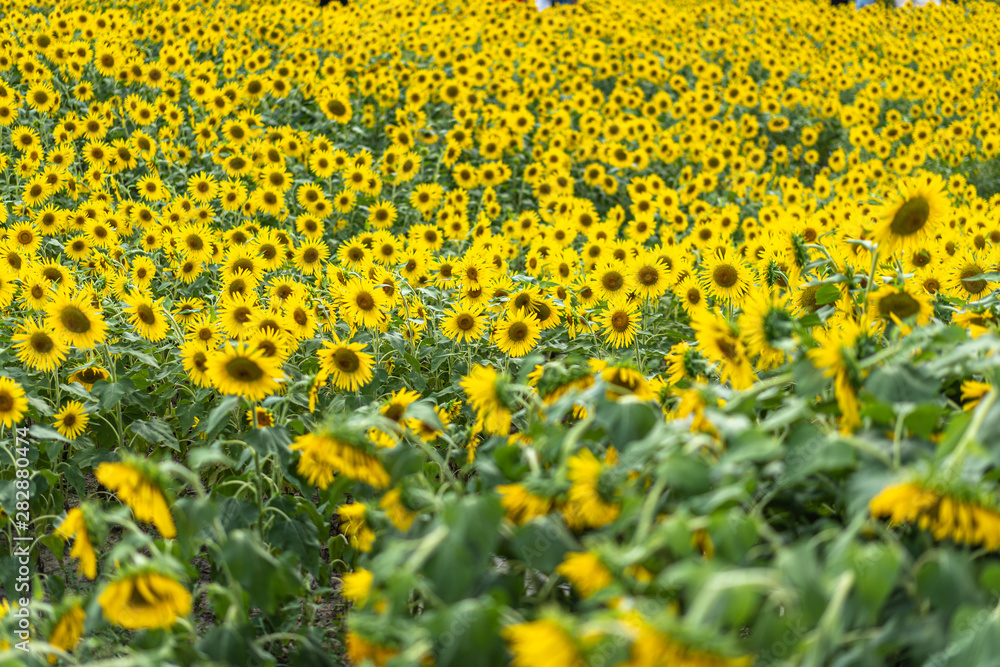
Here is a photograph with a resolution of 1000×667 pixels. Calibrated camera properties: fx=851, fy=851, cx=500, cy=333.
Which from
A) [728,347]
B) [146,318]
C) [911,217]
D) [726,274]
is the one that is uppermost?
[911,217]

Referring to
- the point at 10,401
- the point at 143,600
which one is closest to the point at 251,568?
the point at 143,600

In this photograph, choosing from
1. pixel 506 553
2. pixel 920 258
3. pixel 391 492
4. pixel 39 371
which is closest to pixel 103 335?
pixel 39 371

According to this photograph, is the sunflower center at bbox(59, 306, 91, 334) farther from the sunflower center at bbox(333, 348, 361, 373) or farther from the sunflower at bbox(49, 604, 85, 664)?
the sunflower at bbox(49, 604, 85, 664)

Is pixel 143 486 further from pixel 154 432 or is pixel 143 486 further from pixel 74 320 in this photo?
pixel 74 320

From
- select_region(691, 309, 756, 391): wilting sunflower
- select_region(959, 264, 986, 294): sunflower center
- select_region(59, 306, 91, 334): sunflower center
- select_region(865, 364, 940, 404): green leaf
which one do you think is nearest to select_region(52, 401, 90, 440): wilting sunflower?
select_region(59, 306, 91, 334): sunflower center

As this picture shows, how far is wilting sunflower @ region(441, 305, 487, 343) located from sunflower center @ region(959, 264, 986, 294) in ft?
6.66

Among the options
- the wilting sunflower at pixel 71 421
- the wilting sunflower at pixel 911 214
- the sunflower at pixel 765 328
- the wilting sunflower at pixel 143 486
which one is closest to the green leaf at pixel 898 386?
the sunflower at pixel 765 328

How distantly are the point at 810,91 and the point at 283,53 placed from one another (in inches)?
270

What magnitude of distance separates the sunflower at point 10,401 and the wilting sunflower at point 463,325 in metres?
1.71

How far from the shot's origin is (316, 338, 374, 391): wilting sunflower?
3.14 m

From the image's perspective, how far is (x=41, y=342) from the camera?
324 cm

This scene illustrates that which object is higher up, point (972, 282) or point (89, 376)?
point (972, 282)

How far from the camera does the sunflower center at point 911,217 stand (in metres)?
2.59

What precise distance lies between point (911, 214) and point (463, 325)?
1942 millimetres
